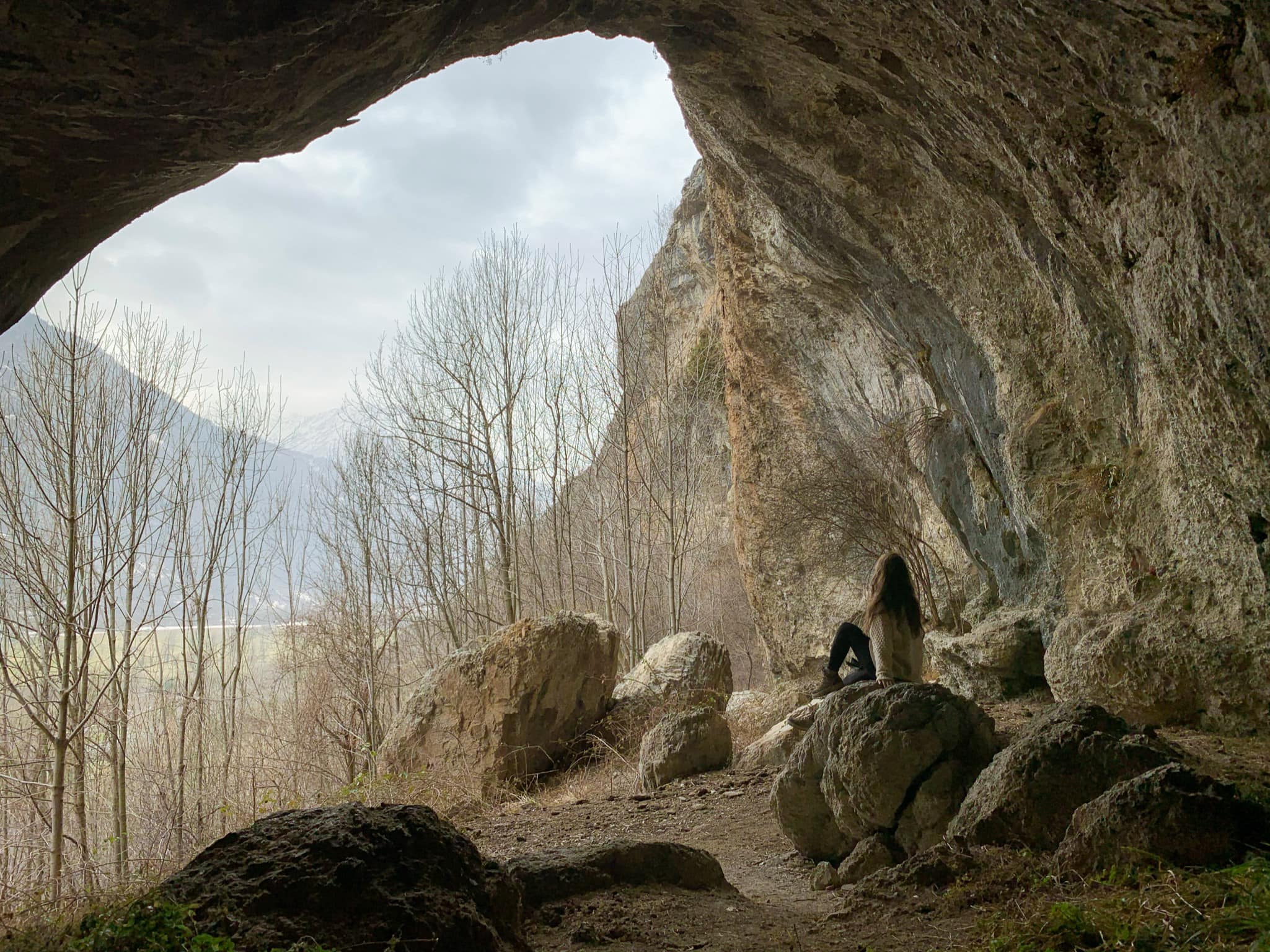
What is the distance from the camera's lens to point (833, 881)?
4527mm

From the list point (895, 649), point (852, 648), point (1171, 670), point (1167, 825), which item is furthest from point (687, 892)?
point (852, 648)

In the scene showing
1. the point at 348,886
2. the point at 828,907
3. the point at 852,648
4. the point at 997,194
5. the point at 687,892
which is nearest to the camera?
the point at 348,886

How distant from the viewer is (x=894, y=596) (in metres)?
6.55

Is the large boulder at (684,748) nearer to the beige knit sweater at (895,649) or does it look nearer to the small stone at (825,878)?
the beige knit sweater at (895,649)

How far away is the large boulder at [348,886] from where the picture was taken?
2.33 m

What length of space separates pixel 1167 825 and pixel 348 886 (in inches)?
106

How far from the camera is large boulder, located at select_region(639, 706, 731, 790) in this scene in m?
8.00

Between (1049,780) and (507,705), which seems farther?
(507,705)

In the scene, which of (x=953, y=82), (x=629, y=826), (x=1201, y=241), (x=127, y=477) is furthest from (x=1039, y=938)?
(x=127, y=477)

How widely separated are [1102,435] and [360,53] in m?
6.16

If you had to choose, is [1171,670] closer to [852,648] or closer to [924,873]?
[852,648]

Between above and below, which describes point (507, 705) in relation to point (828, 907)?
above

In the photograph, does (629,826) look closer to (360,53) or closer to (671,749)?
(671,749)

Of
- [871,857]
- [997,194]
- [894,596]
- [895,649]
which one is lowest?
[871,857]
